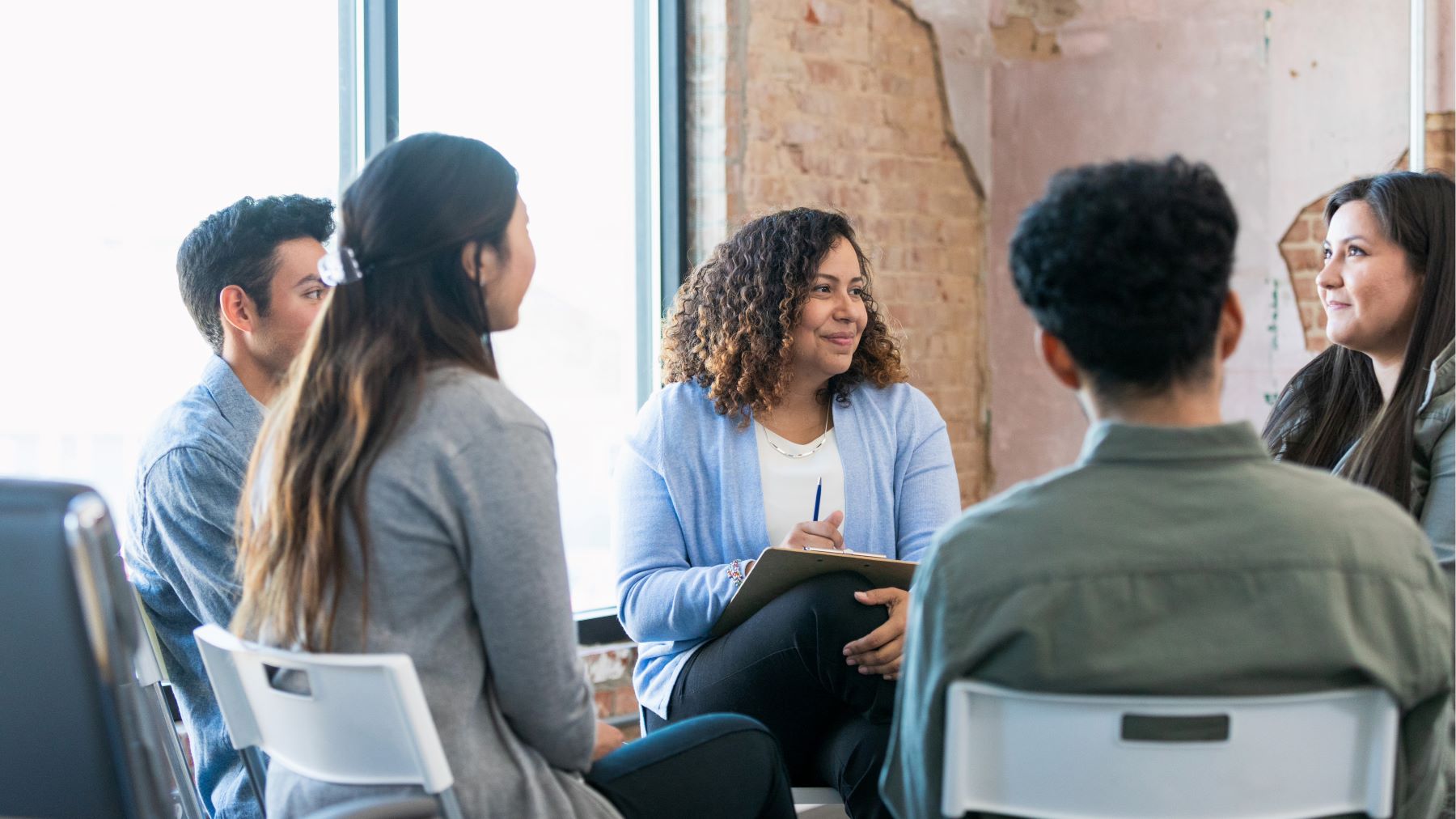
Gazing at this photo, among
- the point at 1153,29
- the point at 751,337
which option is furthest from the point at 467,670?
the point at 1153,29

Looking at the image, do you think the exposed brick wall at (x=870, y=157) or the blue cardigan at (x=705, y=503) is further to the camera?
the exposed brick wall at (x=870, y=157)

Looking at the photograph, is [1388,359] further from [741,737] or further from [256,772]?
[256,772]

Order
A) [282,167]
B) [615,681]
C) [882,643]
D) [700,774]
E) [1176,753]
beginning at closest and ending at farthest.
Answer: [1176,753]
[700,774]
[882,643]
[282,167]
[615,681]

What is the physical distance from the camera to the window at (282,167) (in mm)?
2465

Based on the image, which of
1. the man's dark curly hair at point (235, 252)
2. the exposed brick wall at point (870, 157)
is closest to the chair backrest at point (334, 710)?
the man's dark curly hair at point (235, 252)

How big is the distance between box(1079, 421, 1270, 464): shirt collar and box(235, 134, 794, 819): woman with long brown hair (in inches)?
22.4

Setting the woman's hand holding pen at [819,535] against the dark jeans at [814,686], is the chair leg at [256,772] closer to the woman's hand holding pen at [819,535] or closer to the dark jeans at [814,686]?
the dark jeans at [814,686]

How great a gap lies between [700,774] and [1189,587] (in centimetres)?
68

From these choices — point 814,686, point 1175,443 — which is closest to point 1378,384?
point 814,686

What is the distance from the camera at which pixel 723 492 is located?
86.4 inches

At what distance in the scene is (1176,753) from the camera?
1109 mm

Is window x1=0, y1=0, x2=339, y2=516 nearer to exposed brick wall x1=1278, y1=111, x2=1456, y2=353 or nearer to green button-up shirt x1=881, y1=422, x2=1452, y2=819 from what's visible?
green button-up shirt x1=881, y1=422, x2=1452, y2=819

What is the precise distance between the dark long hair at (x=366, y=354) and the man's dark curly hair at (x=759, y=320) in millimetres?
857

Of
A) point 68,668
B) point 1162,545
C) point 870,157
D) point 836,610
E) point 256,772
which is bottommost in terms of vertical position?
point 256,772
